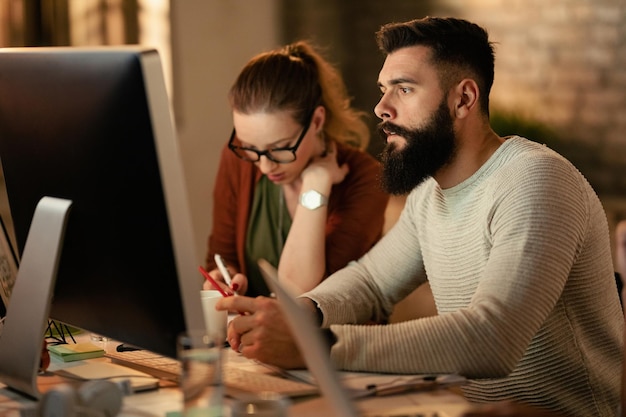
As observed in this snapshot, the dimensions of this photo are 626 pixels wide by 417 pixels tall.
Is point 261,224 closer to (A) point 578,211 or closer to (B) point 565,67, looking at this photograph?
(A) point 578,211

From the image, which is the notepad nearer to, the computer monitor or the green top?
the computer monitor

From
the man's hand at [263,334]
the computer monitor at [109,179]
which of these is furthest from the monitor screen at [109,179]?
the man's hand at [263,334]

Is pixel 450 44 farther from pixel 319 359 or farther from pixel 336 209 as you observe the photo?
pixel 319 359

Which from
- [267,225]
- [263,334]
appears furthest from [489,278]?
[267,225]

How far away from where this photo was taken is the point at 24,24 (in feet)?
13.5

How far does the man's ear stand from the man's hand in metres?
0.55

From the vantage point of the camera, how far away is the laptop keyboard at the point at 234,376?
4.55 ft

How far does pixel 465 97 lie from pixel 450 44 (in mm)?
105

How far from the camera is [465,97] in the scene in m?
1.87

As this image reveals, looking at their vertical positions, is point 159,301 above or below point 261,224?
above

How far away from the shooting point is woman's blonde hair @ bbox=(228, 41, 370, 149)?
2.31 m

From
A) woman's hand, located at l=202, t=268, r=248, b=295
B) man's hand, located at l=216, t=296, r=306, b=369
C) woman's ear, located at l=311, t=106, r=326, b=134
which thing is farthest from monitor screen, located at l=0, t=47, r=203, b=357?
woman's ear, located at l=311, t=106, r=326, b=134

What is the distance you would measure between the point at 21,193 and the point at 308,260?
0.95m

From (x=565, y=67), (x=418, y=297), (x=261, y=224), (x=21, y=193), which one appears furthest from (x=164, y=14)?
(x=21, y=193)
